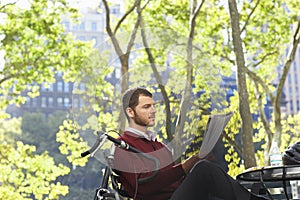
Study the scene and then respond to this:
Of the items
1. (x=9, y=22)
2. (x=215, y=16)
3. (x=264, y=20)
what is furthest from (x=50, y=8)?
(x=264, y=20)

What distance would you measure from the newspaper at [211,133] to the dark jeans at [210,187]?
7.1 inches

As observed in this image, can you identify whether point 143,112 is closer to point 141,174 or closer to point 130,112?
point 130,112

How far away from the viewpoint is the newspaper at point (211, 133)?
173 cm

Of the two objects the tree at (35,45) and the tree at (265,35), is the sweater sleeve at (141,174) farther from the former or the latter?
the tree at (35,45)

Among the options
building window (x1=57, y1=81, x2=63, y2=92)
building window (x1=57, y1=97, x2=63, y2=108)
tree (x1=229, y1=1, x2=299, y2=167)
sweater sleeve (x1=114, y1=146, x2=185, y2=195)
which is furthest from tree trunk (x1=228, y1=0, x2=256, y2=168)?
building window (x1=57, y1=97, x2=63, y2=108)

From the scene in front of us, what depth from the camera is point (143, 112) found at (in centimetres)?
183

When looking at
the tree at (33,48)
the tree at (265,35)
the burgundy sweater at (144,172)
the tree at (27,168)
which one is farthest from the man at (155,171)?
the tree at (27,168)

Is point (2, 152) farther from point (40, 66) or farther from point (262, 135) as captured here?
point (262, 135)

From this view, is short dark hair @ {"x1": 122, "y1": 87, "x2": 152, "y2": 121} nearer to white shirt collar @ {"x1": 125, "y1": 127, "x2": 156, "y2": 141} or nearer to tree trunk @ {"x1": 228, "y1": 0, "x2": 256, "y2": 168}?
white shirt collar @ {"x1": 125, "y1": 127, "x2": 156, "y2": 141}

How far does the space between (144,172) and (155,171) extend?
0.04m

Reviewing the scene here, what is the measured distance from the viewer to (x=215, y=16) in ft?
24.6

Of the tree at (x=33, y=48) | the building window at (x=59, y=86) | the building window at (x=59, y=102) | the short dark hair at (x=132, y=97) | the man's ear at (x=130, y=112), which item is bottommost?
the building window at (x=59, y=102)

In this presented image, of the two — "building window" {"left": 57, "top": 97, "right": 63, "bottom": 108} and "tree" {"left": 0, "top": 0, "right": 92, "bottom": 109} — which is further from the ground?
"tree" {"left": 0, "top": 0, "right": 92, "bottom": 109}

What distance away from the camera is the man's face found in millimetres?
1830
